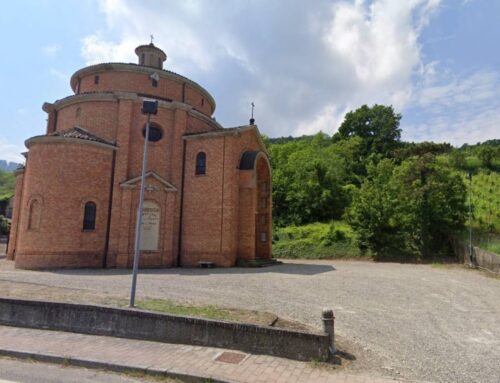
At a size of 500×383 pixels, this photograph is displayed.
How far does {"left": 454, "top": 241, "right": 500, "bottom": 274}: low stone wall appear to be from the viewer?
62.8 ft

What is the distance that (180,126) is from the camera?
21.6 m

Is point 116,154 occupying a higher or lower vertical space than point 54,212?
higher

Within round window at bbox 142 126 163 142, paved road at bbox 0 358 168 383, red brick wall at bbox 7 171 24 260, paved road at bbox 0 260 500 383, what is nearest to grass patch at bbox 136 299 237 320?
paved road at bbox 0 260 500 383

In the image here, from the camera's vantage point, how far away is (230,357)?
6.08 metres

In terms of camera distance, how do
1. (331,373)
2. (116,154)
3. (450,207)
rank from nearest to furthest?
1. (331,373)
2. (116,154)
3. (450,207)

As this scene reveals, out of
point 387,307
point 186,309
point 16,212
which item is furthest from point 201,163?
point 387,307

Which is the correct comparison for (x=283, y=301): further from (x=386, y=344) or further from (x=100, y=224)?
(x=100, y=224)

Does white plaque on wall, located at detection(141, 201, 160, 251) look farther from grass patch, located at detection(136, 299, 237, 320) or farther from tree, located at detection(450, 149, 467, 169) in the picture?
tree, located at detection(450, 149, 467, 169)

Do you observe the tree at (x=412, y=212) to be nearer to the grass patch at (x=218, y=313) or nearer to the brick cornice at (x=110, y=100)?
the brick cornice at (x=110, y=100)

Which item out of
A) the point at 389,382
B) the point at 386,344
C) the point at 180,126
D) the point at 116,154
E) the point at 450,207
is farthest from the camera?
the point at 450,207

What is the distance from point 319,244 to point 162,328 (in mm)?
23665

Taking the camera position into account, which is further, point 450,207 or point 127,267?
point 450,207

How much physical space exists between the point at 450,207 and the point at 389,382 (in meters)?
24.2

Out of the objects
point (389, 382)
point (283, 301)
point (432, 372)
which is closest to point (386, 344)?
point (432, 372)
